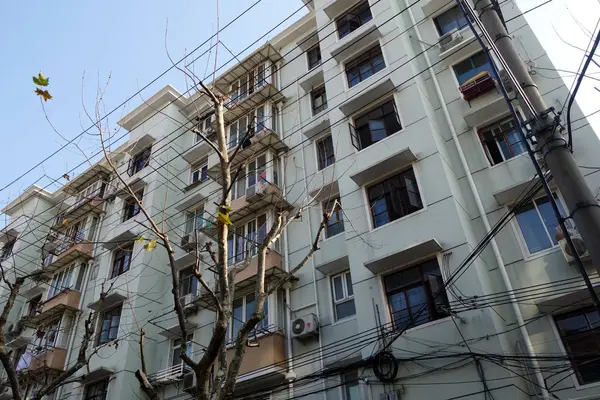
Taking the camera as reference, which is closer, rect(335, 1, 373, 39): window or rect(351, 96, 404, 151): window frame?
rect(351, 96, 404, 151): window frame

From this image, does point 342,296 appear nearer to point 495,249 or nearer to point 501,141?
point 495,249

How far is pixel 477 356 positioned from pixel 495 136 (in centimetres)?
580

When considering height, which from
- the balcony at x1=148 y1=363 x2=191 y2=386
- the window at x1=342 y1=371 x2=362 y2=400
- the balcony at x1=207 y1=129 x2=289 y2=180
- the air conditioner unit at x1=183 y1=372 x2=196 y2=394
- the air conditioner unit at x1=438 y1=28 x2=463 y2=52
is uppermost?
the air conditioner unit at x1=438 y1=28 x2=463 y2=52

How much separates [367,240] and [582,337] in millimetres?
4645

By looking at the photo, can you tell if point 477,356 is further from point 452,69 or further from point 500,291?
point 452,69

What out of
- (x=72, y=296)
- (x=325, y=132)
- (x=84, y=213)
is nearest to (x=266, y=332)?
(x=325, y=132)

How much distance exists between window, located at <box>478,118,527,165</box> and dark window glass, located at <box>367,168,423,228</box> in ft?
6.75

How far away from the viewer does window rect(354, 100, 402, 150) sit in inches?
497

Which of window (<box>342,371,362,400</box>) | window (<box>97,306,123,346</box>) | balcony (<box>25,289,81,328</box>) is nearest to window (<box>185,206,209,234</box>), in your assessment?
window (<box>97,306,123,346</box>)

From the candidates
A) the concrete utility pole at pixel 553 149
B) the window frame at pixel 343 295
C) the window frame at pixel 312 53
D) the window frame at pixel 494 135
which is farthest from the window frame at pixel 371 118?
the concrete utility pole at pixel 553 149

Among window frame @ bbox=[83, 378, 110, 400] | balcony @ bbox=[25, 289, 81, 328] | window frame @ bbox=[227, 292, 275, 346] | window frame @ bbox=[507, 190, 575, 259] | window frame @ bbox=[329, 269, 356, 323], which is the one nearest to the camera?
window frame @ bbox=[507, 190, 575, 259]

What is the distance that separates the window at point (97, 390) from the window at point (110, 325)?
4.72ft

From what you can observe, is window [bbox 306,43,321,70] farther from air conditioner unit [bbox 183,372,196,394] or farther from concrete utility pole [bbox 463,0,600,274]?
concrete utility pole [bbox 463,0,600,274]

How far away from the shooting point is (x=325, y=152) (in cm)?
1497
